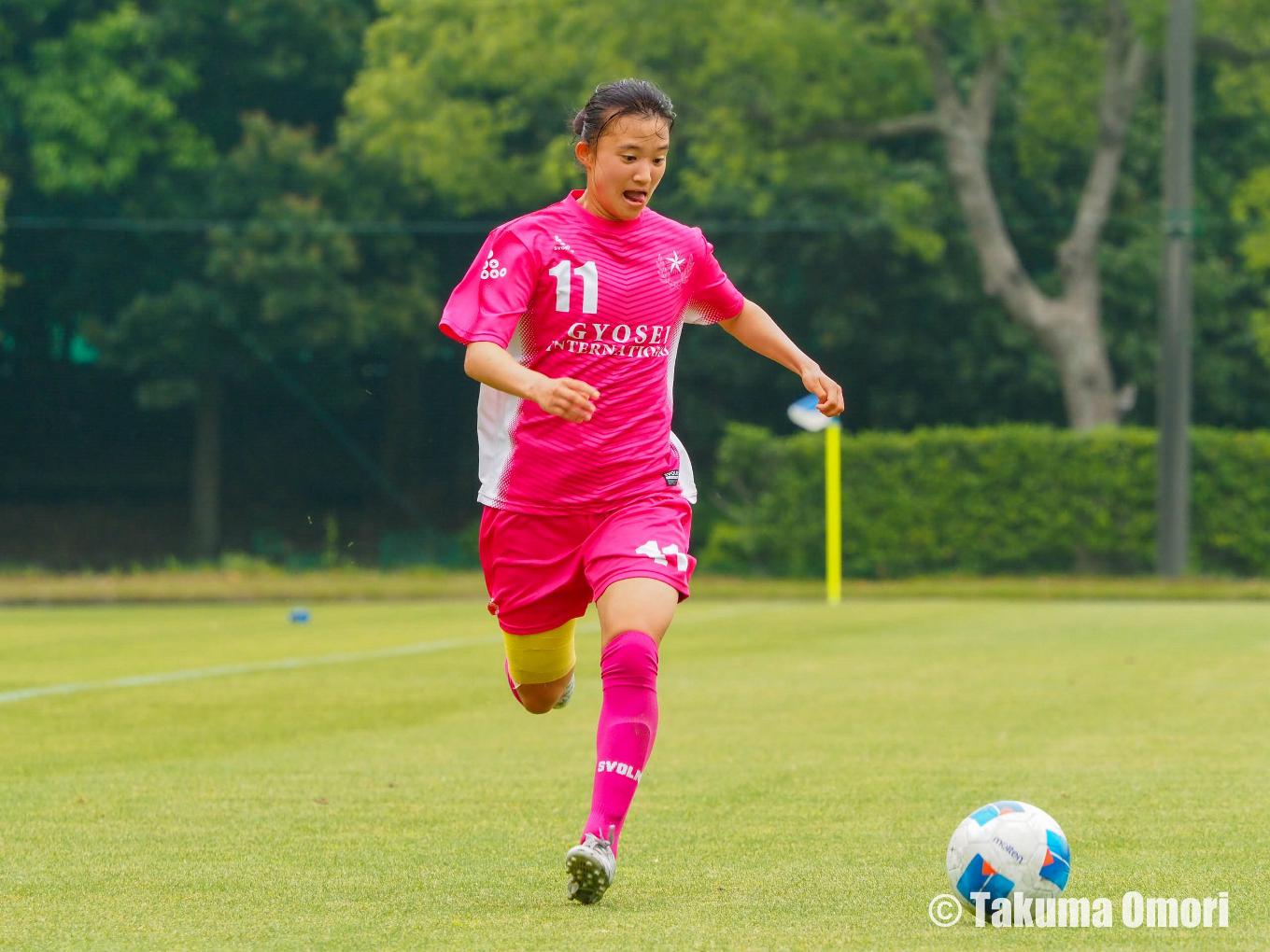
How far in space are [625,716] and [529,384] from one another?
0.98 metres

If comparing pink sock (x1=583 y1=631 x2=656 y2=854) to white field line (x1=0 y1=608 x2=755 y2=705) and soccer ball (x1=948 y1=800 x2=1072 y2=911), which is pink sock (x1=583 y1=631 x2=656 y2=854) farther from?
white field line (x1=0 y1=608 x2=755 y2=705)

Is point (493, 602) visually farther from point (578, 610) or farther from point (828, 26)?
point (828, 26)

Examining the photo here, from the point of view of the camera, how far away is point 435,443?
3522 centimetres

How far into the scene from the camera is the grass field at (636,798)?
4758mm

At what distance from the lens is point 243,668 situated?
13.9 metres

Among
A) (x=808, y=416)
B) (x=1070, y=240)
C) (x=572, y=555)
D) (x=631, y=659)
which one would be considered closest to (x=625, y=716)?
(x=631, y=659)

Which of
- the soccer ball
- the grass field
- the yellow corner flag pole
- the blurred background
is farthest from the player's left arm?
the blurred background

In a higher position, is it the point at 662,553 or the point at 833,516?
the point at 662,553

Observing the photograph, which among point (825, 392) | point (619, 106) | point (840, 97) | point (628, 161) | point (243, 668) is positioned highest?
point (840, 97)

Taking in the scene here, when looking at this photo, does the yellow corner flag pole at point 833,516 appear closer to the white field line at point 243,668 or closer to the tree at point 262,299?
the white field line at point 243,668

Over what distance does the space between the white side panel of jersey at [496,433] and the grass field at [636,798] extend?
1129 millimetres

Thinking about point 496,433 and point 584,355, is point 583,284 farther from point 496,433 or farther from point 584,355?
point 496,433

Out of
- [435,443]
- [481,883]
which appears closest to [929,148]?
[435,443]

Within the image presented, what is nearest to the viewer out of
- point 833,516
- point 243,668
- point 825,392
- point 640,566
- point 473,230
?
point 640,566
